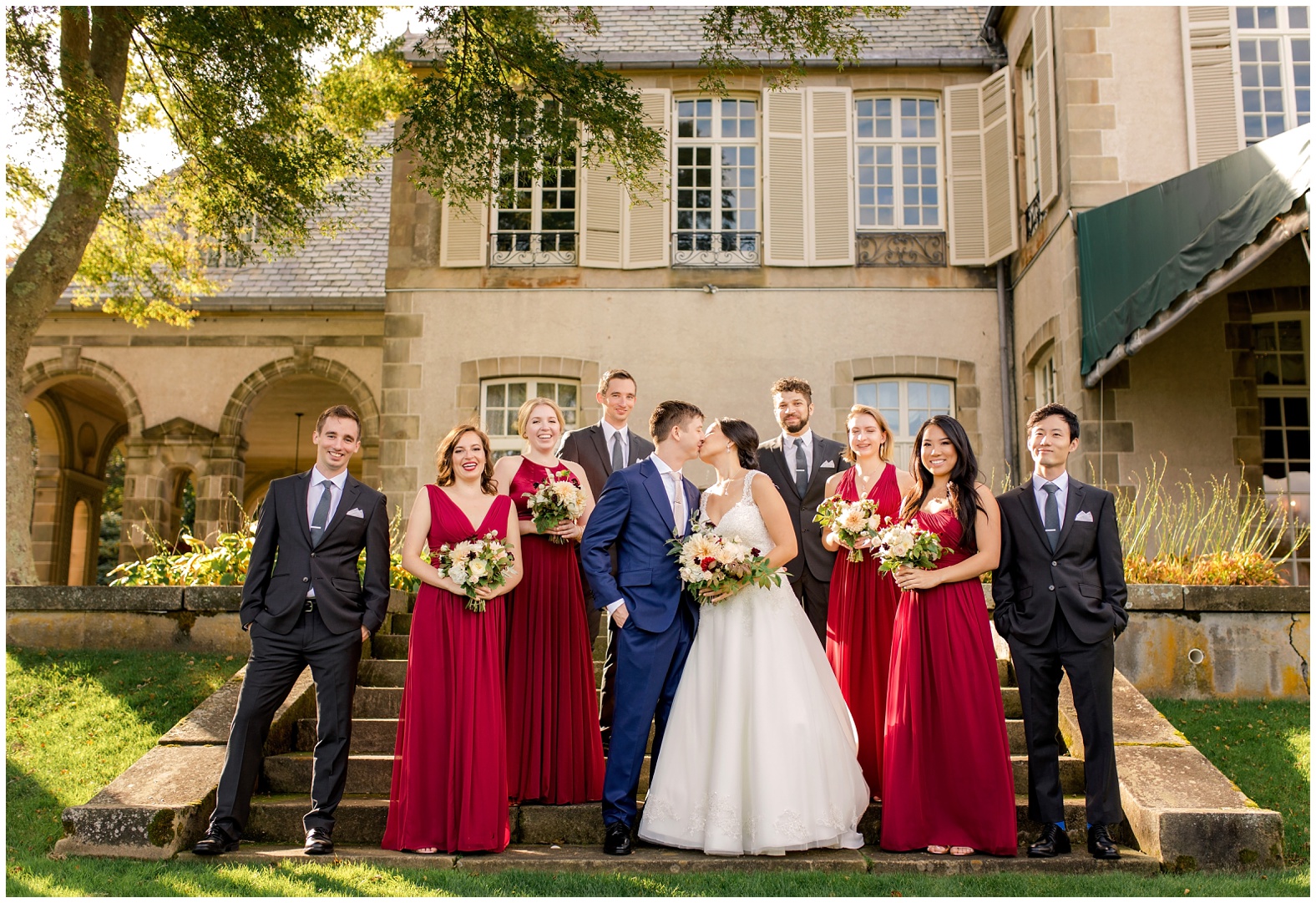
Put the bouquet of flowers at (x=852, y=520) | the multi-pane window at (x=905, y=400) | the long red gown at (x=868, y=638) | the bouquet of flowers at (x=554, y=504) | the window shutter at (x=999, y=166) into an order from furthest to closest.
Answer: the multi-pane window at (x=905, y=400) → the window shutter at (x=999, y=166) → the long red gown at (x=868, y=638) → the bouquet of flowers at (x=554, y=504) → the bouquet of flowers at (x=852, y=520)

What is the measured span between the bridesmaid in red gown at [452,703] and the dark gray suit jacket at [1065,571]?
7.52 ft

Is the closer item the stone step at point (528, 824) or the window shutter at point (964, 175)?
the stone step at point (528, 824)

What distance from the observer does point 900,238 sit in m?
13.1

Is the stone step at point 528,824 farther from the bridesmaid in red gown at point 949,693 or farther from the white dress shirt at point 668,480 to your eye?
the white dress shirt at point 668,480

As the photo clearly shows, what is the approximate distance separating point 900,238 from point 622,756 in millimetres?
9709

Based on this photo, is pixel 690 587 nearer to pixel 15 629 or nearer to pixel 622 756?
pixel 622 756

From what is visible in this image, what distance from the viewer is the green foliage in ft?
17.8

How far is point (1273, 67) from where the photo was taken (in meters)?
10.9

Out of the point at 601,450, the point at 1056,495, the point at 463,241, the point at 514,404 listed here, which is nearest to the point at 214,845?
the point at 601,450

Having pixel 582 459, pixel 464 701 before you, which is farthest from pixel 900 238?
pixel 464 701

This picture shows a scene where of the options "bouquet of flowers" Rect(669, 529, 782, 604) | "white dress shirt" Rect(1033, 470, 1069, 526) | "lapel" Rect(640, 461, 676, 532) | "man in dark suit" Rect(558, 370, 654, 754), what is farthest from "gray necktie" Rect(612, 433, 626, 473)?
"white dress shirt" Rect(1033, 470, 1069, 526)

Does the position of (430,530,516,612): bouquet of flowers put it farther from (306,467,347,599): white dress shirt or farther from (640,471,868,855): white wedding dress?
(640,471,868,855): white wedding dress

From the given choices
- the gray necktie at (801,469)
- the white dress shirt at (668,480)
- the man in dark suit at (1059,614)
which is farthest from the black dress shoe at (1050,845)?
the gray necktie at (801,469)

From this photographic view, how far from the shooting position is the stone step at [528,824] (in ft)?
16.5
